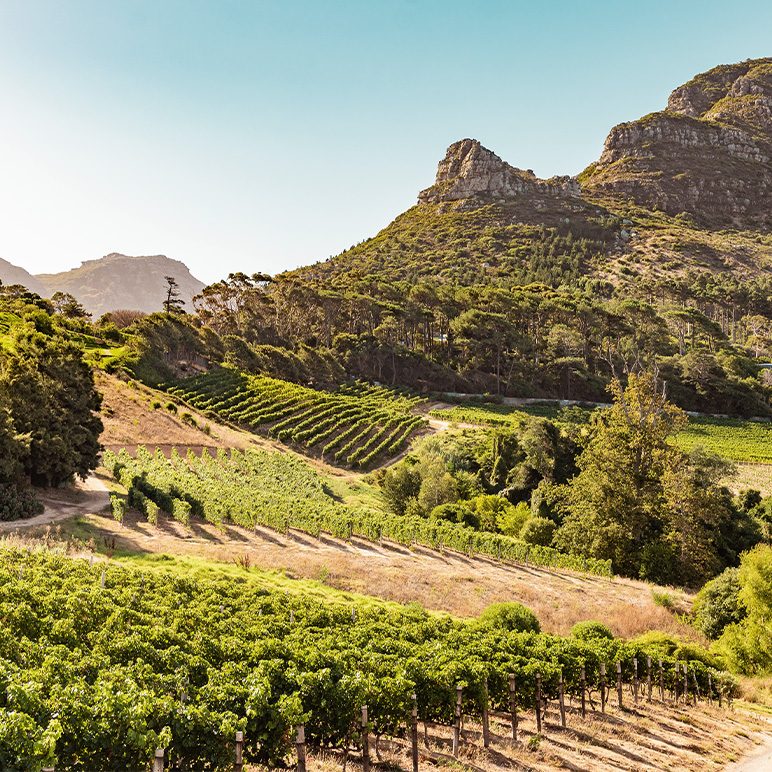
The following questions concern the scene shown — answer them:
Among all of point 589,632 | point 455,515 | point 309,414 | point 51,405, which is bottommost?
point 455,515

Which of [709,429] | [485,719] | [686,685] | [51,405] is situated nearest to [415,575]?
[686,685]

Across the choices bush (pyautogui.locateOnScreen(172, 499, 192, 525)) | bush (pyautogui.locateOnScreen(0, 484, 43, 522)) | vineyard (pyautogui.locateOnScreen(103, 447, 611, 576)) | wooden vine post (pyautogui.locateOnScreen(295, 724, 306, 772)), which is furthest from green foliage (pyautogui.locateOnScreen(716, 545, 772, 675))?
bush (pyautogui.locateOnScreen(0, 484, 43, 522))

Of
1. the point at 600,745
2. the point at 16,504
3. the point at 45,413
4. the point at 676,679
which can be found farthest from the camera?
the point at 45,413

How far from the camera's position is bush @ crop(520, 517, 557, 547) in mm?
46719

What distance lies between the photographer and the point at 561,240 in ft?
652

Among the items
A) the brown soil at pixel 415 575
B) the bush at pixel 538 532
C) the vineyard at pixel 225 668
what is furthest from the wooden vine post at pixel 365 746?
the bush at pixel 538 532

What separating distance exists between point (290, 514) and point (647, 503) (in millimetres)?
26920

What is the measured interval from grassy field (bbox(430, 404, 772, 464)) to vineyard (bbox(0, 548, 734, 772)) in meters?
48.4

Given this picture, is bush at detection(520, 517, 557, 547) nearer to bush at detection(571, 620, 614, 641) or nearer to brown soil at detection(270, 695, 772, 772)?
bush at detection(571, 620, 614, 641)

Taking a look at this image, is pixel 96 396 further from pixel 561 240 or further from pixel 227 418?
pixel 561 240

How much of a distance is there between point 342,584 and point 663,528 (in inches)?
1063

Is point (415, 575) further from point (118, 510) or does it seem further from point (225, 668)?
point (225, 668)

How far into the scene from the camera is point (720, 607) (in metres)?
31.5

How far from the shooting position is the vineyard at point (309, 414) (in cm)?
6744
